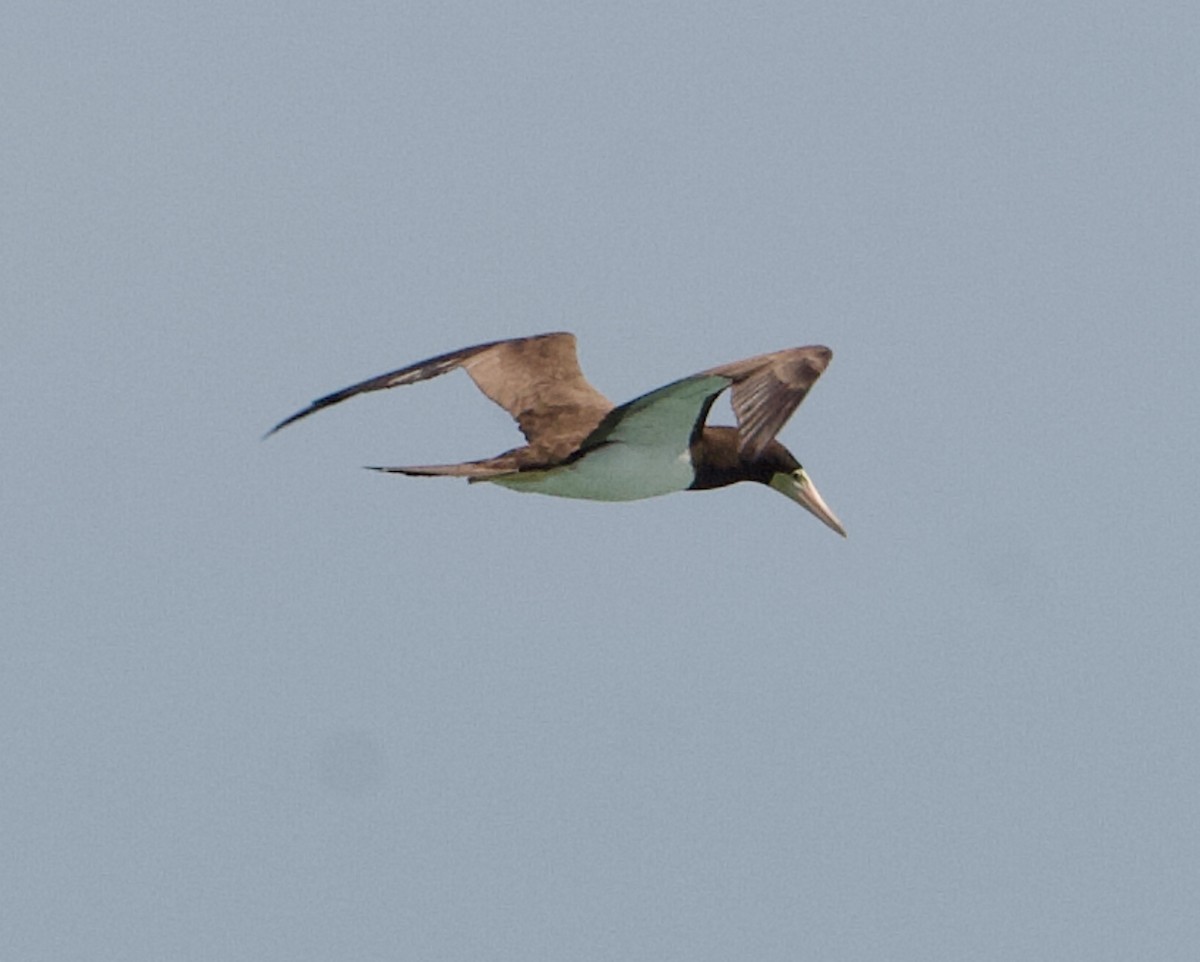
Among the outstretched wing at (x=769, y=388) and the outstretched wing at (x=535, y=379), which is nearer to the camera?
the outstretched wing at (x=769, y=388)

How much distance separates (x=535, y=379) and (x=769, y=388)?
14.4ft

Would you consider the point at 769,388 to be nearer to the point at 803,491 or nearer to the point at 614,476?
the point at 614,476

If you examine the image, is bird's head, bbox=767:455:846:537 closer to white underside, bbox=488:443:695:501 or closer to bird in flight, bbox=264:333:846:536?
bird in flight, bbox=264:333:846:536

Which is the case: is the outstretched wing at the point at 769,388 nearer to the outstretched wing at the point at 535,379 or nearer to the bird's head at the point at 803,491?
the outstretched wing at the point at 535,379

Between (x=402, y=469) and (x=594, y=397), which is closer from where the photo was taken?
(x=402, y=469)

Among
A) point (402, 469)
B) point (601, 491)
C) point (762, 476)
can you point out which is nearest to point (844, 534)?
point (762, 476)

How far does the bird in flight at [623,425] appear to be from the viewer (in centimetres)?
1370

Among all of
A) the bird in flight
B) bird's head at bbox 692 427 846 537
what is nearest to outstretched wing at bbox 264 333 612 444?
the bird in flight

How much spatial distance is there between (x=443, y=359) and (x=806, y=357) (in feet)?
13.0

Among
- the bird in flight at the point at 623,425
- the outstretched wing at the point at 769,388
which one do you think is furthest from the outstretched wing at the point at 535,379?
the outstretched wing at the point at 769,388

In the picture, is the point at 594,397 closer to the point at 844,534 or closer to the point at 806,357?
the point at 844,534

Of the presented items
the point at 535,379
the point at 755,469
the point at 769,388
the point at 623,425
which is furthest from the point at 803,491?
the point at 769,388

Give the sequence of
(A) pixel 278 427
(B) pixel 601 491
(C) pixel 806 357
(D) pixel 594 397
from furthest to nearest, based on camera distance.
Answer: (D) pixel 594 397
(B) pixel 601 491
(A) pixel 278 427
(C) pixel 806 357

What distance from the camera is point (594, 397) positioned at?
17.6m
